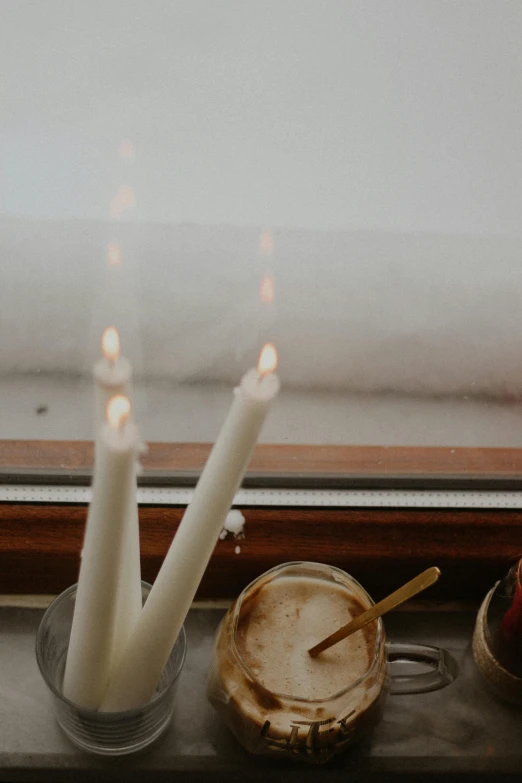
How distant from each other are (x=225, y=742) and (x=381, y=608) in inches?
5.8

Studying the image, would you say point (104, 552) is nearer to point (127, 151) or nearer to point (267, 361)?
point (267, 361)

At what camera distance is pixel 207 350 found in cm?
48

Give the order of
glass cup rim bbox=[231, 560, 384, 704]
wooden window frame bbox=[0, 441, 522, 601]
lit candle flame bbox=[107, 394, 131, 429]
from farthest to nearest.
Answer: wooden window frame bbox=[0, 441, 522, 601] < glass cup rim bbox=[231, 560, 384, 704] < lit candle flame bbox=[107, 394, 131, 429]

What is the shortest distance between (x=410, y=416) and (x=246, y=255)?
151mm

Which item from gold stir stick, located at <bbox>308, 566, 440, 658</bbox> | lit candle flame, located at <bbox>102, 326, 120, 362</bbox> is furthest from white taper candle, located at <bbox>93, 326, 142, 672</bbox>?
gold stir stick, located at <bbox>308, 566, 440, 658</bbox>

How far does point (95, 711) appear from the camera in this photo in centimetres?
39

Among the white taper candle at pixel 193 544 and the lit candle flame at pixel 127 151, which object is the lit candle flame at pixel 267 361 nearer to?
the white taper candle at pixel 193 544

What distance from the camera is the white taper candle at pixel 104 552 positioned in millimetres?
268

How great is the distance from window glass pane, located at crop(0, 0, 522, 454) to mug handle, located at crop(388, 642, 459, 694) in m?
0.13

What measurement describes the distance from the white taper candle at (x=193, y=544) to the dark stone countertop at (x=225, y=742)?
0.25 ft

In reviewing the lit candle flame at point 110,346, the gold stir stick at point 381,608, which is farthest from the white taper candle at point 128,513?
the gold stir stick at point 381,608

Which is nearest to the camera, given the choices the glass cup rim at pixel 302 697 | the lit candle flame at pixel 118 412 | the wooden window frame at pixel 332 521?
the lit candle flame at pixel 118 412

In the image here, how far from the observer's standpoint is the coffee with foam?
0.39m

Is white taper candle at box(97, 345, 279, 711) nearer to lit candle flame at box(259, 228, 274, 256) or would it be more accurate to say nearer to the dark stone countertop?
the dark stone countertop
